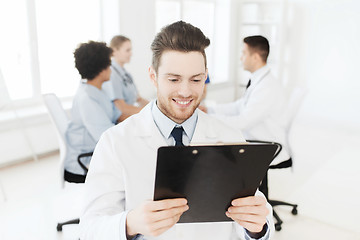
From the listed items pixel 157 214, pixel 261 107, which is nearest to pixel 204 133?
pixel 157 214

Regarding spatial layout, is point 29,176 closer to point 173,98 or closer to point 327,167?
point 173,98

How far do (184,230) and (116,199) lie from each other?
0.82 feet

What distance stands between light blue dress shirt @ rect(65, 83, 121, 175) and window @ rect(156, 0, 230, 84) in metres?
3.95

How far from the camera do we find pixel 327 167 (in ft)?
13.1

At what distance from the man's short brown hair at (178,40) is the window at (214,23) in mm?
5046

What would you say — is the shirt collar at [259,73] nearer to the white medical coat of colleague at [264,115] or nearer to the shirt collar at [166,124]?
the white medical coat of colleague at [264,115]

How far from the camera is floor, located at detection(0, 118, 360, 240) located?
264 cm

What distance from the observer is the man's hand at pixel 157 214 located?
0.91m

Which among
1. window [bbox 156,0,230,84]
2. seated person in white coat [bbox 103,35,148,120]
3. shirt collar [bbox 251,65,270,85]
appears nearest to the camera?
shirt collar [bbox 251,65,270,85]

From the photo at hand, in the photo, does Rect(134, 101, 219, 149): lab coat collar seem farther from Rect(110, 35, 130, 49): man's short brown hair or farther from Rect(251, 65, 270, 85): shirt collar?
Rect(110, 35, 130, 49): man's short brown hair

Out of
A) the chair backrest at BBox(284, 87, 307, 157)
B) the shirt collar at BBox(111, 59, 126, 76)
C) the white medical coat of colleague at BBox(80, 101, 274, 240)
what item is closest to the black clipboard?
the white medical coat of colleague at BBox(80, 101, 274, 240)

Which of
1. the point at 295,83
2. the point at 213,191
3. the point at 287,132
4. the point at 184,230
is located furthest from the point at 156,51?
the point at 295,83

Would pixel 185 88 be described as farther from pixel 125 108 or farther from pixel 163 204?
pixel 125 108

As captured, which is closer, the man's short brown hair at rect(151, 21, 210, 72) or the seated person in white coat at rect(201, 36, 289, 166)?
the man's short brown hair at rect(151, 21, 210, 72)
